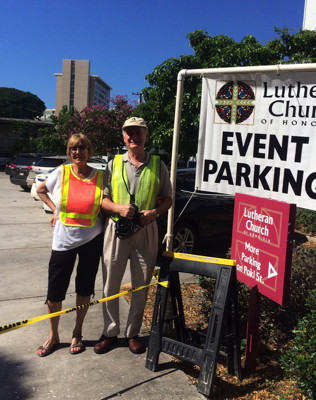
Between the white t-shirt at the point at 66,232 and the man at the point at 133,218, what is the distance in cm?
14

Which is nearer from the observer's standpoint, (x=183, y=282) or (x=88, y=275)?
(x=88, y=275)

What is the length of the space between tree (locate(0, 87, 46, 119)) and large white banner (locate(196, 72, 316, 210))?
283ft

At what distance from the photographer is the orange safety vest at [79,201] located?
10.4 ft

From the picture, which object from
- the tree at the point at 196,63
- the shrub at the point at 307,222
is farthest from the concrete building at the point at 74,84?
the shrub at the point at 307,222

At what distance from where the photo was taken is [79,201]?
317 centimetres

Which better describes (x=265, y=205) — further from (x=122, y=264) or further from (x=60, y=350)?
(x=60, y=350)

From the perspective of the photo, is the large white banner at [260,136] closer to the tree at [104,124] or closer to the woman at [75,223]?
the woman at [75,223]

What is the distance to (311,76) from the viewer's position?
120 inches

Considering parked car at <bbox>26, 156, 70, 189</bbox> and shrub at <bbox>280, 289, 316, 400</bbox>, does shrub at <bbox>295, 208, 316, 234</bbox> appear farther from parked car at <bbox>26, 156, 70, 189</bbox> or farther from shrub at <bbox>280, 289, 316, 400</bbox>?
parked car at <bbox>26, 156, 70, 189</bbox>

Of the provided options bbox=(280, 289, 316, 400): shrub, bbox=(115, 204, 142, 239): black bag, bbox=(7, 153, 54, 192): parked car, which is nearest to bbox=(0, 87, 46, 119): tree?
bbox=(7, 153, 54, 192): parked car

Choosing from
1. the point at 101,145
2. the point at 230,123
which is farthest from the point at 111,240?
the point at 101,145

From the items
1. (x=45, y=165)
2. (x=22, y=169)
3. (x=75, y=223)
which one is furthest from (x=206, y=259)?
(x=22, y=169)

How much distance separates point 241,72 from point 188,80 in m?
7.45

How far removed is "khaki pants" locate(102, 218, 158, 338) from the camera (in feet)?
10.6
